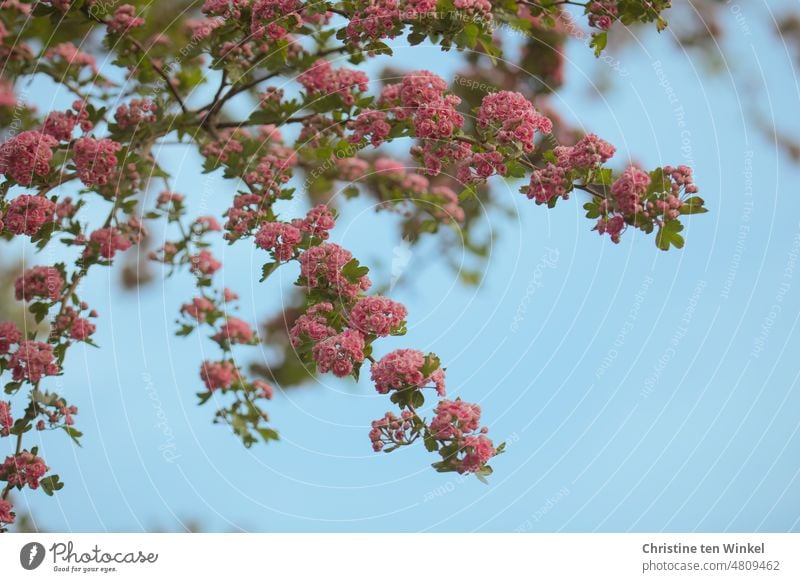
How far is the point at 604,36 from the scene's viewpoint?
327 cm

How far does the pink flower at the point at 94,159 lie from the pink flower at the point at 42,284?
1.16ft

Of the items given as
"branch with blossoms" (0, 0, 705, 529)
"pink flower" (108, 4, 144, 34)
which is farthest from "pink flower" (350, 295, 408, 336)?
"pink flower" (108, 4, 144, 34)

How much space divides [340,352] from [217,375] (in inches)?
35.0

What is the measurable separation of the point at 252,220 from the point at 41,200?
2.44 ft

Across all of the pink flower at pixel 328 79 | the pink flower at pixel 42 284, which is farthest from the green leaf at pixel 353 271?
the pink flower at pixel 42 284

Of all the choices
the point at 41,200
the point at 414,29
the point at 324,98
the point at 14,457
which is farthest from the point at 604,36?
the point at 14,457

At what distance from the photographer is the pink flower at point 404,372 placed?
278 centimetres

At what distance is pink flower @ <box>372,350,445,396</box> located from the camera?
9.12 ft

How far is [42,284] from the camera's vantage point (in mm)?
3449

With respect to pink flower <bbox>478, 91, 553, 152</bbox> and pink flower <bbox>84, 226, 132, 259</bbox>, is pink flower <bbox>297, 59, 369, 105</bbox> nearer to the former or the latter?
pink flower <bbox>478, 91, 553, 152</bbox>
